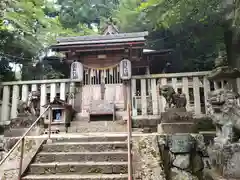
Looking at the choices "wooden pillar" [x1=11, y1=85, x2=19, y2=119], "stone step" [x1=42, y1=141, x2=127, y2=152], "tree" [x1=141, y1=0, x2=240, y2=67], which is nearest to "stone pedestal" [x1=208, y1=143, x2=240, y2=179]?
"stone step" [x1=42, y1=141, x2=127, y2=152]

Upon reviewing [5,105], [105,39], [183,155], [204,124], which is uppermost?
[105,39]

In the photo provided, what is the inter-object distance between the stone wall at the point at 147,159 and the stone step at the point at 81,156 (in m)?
0.34

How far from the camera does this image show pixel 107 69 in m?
8.73

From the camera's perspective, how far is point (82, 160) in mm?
4391

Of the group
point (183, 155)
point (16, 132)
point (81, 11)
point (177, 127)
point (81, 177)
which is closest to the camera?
point (81, 177)

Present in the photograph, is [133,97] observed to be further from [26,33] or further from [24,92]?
[26,33]

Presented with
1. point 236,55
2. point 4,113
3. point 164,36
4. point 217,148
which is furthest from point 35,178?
point 164,36

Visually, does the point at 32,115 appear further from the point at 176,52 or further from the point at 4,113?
the point at 176,52

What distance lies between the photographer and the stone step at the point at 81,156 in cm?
434

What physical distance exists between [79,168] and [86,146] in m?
0.72

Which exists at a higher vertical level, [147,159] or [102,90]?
[102,90]

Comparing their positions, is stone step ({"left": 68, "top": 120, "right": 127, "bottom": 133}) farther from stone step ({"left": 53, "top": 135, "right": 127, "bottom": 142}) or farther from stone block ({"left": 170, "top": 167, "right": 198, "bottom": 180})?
stone block ({"left": 170, "top": 167, "right": 198, "bottom": 180})

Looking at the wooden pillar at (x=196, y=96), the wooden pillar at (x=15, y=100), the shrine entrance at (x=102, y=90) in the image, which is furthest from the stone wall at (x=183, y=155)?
the wooden pillar at (x=15, y=100)

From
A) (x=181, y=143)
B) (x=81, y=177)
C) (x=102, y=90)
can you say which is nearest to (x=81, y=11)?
(x=102, y=90)
